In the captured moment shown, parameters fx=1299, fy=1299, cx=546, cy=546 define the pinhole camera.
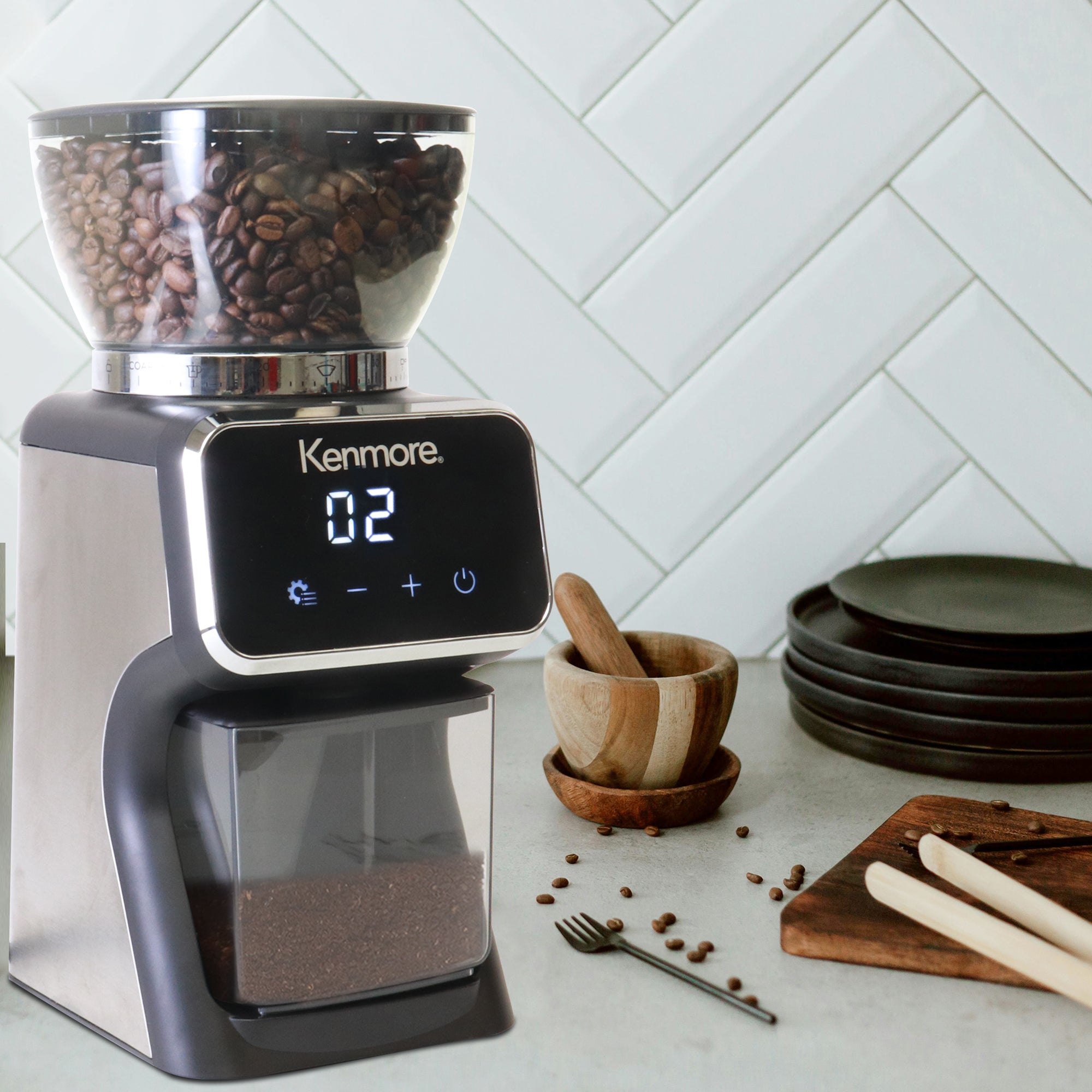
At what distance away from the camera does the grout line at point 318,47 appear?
1.19m

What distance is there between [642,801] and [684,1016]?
9.6 inches

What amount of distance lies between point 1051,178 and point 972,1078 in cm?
94

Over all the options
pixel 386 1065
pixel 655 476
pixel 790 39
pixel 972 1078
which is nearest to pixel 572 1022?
pixel 386 1065

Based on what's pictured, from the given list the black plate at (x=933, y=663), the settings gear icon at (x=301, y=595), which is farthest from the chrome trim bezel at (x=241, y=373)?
the black plate at (x=933, y=663)

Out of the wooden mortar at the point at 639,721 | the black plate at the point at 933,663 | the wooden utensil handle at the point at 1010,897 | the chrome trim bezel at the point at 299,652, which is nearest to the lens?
the chrome trim bezel at the point at 299,652

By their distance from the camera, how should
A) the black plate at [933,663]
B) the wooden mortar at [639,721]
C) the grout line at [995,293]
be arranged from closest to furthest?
the wooden mortar at [639,721]
the black plate at [933,663]
the grout line at [995,293]

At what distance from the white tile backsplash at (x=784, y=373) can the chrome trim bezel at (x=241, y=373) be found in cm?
66

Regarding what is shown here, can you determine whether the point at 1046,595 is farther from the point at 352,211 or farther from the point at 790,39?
the point at 352,211

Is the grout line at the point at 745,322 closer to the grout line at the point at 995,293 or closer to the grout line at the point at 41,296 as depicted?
the grout line at the point at 995,293

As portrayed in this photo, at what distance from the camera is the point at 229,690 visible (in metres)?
0.62

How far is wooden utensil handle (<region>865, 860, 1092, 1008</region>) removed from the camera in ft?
2.17

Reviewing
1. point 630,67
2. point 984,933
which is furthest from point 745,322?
point 984,933

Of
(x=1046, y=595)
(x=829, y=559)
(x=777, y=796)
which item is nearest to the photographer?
(x=777, y=796)

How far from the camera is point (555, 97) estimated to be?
4.07ft
